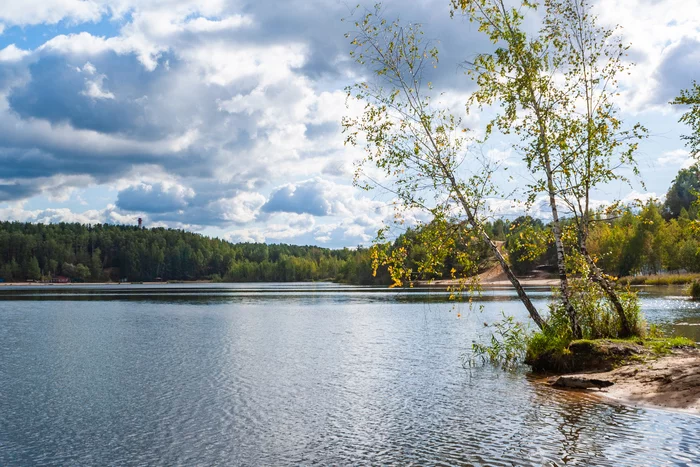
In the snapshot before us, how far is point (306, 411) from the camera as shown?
21422mm

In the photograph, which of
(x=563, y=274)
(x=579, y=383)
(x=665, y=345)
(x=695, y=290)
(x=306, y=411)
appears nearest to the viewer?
(x=306, y=411)

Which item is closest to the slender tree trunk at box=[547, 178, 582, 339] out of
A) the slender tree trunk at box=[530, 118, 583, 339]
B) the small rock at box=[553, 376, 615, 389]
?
the slender tree trunk at box=[530, 118, 583, 339]

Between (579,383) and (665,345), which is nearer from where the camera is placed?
(579,383)

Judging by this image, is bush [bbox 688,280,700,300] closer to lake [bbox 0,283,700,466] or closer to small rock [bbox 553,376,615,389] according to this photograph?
lake [bbox 0,283,700,466]

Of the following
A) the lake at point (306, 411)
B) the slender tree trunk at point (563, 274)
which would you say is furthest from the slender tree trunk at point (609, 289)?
the lake at point (306, 411)

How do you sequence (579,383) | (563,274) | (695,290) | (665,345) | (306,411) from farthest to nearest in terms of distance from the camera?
(695,290)
(563,274)
(665,345)
(579,383)
(306,411)

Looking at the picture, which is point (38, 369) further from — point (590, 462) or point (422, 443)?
point (590, 462)

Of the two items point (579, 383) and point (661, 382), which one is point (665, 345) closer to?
point (661, 382)

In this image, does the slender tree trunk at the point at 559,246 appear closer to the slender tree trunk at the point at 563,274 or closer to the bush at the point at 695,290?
the slender tree trunk at the point at 563,274

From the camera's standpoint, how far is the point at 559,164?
84.5 ft

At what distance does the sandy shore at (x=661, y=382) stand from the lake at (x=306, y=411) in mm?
974

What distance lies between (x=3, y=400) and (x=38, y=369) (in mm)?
8113

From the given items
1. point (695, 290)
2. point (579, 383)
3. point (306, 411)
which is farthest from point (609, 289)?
point (695, 290)

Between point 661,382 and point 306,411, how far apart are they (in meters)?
13.5
